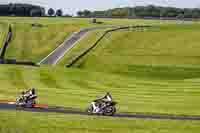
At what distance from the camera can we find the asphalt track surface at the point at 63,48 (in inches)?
3376

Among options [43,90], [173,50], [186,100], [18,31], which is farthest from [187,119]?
[18,31]

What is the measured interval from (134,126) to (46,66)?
4815 centimetres

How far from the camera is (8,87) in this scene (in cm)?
5684

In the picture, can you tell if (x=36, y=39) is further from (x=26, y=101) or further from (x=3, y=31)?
(x=26, y=101)

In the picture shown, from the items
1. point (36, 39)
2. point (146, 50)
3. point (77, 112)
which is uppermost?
point (77, 112)

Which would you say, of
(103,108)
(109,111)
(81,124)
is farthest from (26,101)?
(81,124)

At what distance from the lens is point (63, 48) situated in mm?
94062

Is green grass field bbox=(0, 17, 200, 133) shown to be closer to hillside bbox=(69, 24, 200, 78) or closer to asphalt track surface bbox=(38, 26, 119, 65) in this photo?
hillside bbox=(69, 24, 200, 78)

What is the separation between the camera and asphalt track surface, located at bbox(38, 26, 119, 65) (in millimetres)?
85750

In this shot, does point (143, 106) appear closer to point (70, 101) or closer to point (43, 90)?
point (70, 101)

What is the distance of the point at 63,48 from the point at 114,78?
26.8m

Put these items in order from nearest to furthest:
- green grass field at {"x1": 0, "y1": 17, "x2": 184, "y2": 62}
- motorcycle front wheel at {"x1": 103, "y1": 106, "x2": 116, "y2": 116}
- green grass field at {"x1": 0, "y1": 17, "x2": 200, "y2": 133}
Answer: green grass field at {"x1": 0, "y1": 17, "x2": 200, "y2": 133} < motorcycle front wheel at {"x1": 103, "y1": 106, "x2": 116, "y2": 116} < green grass field at {"x1": 0, "y1": 17, "x2": 184, "y2": 62}

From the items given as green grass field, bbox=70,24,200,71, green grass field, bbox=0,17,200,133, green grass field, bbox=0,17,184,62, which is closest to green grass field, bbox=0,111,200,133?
green grass field, bbox=0,17,200,133

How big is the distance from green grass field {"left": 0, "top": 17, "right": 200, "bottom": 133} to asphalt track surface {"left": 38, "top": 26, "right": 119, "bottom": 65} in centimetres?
157
